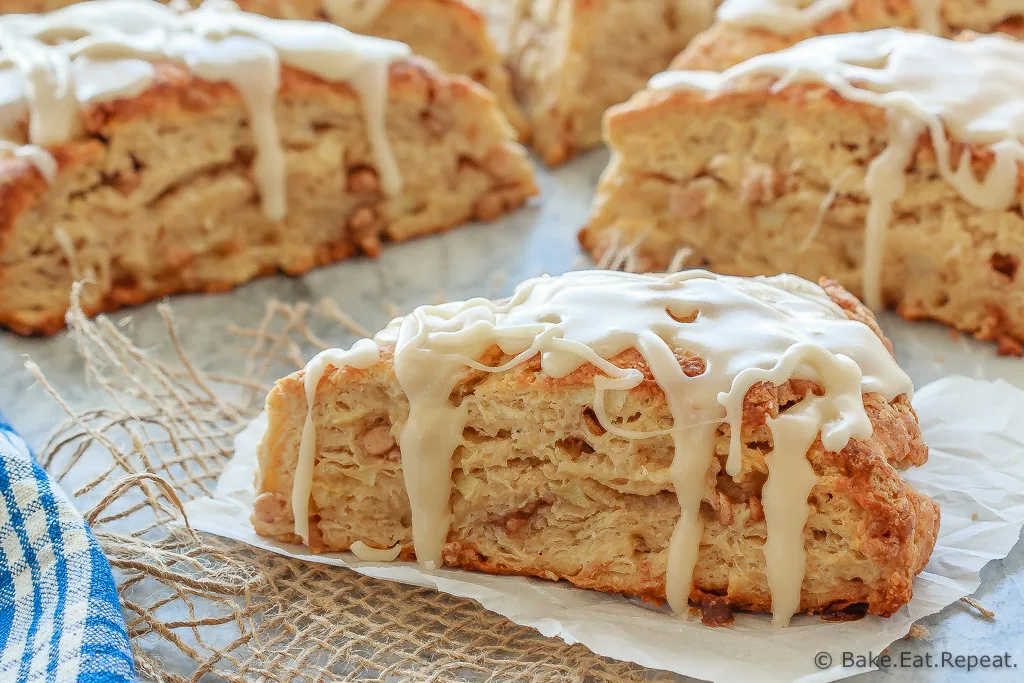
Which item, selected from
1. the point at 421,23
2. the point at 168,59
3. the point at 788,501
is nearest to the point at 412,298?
the point at 168,59

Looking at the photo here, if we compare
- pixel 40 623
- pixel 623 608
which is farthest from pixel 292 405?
pixel 623 608

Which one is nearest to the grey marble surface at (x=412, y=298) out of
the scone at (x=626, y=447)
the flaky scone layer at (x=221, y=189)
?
the flaky scone layer at (x=221, y=189)

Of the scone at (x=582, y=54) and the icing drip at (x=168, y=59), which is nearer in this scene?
the icing drip at (x=168, y=59)

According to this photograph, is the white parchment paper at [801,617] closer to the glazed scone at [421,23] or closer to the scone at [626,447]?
the scone at [626,447]

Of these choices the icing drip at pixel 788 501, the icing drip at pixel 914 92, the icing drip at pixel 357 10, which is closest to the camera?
the icing drip at pixel 788 501

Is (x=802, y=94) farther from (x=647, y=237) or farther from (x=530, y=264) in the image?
(x=530, y=264)

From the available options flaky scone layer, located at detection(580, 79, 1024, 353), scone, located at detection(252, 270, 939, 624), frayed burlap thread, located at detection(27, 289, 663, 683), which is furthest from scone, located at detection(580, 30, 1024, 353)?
frayed burlap thread, located at detection(27, 289, 663, 683)

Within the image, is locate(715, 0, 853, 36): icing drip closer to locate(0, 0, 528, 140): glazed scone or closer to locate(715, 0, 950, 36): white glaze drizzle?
locate(715, 0, 950, 36): white glaze drizzle

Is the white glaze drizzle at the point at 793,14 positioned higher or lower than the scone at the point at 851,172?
higher
